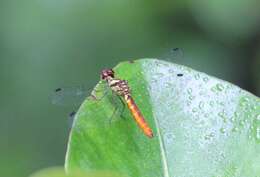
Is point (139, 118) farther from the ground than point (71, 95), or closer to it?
closer to it

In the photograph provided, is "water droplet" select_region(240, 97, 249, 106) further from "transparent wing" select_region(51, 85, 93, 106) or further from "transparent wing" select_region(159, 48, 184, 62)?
"transparent wing" select_region(159, 48, 184, 62)

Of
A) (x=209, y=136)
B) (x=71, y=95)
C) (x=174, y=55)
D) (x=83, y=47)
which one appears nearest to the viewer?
(x=209, y=136)

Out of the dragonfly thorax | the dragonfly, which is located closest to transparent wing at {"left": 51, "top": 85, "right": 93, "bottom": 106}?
the dragonfly

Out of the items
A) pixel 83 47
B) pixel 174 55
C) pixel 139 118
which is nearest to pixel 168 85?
pixel 139 118

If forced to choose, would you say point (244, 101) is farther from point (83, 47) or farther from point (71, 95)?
point (83, 47)

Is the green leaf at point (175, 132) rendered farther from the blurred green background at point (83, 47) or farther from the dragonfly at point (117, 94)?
the blurred green background at point (83, 47)

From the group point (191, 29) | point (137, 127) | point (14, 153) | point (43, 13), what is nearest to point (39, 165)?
point (14, 153)

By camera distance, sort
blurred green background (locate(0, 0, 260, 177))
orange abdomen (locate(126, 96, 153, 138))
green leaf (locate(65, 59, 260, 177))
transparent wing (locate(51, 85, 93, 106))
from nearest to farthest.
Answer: green leaf (locate(65, 59, 260, 177)), orange abdomen (locate(126, 96, 153, 138)), transparent wing (locate(51, 85, 93, 106)), blurred green background (locate(0, 0, 260, 177))
